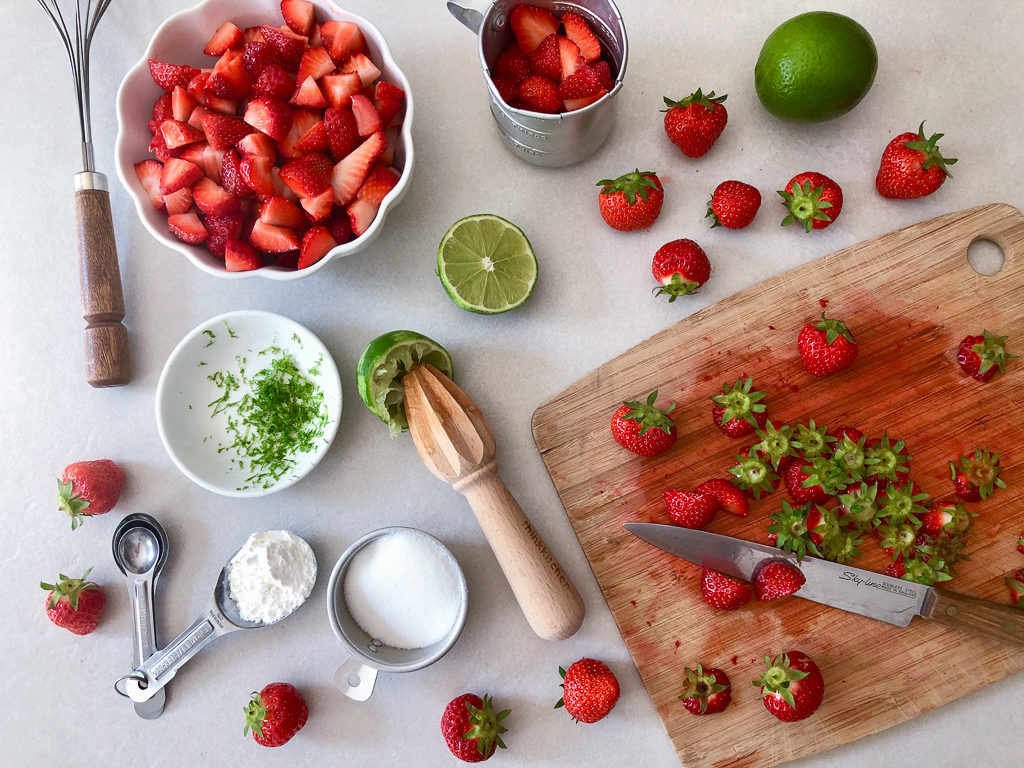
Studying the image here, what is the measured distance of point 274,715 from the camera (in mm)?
1498

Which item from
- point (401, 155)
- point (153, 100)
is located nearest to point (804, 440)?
point (401, 155)

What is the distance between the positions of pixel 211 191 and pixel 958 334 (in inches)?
59.4

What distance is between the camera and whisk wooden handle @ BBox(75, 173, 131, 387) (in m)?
1.54

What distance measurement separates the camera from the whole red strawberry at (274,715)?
1.50 m

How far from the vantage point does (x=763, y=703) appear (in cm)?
151

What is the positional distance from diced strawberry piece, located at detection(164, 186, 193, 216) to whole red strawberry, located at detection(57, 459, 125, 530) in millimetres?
565

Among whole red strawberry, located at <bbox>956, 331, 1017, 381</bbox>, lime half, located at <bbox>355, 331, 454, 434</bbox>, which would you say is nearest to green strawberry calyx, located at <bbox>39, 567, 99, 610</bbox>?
lime half, located at <bbox>355, 331, 454, 434</bbox>

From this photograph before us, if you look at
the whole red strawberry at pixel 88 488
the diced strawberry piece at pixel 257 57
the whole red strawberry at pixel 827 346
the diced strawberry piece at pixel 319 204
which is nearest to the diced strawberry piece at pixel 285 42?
the diced strawberry piece at pixel 257 57

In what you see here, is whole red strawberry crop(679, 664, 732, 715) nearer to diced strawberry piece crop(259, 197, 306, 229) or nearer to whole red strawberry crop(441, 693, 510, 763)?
whole red strawberry crop(441, 693, 510, 763)

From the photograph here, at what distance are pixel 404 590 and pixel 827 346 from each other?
95cm

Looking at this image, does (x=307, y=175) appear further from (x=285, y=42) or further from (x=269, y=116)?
(x=285, y=42)

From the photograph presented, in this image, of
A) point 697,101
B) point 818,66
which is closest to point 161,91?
point 697,101

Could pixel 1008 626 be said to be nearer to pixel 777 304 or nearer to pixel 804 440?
pixel 804 440

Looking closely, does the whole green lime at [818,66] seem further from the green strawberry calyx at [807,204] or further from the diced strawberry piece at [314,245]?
the diced strawberry piece at [314,245]
